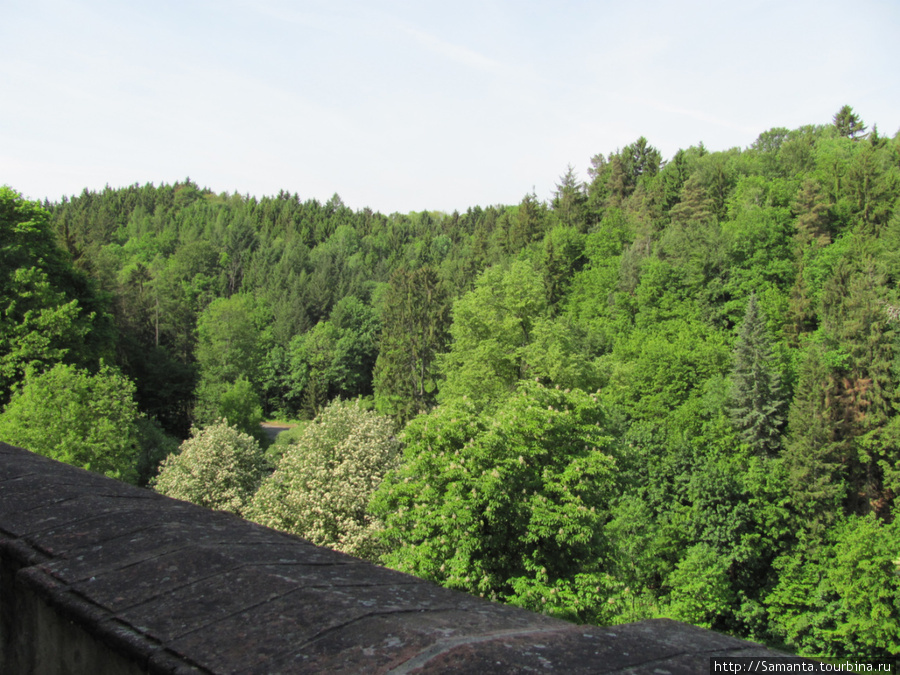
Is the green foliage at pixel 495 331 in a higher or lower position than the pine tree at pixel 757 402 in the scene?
higher

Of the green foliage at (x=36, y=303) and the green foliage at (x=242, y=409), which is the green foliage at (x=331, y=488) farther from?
the green foliage at (x=242, y=409)

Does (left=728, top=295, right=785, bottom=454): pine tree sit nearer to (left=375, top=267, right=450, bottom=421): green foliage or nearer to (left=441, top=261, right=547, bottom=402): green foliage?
(left=441, top=261, right=547, bottom=402): green foliage

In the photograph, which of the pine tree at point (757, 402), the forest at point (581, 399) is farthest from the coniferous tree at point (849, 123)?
the pine tree at point (757, 402)

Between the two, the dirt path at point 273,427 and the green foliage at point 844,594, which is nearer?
the green foliage at point 844,594

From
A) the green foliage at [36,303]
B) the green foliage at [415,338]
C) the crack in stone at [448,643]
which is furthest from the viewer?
the green foliage at [415,338]

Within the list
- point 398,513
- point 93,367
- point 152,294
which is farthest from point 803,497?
point 152,294

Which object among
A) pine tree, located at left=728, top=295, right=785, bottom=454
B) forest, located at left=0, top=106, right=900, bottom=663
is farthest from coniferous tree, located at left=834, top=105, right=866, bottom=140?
pine tree, located at left=728, top=295, right=785, bottom=454

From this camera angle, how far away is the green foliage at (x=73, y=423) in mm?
22562

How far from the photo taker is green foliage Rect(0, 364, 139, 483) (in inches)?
888

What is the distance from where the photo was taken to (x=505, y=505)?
15.0m

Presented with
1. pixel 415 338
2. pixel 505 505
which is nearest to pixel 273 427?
pixel 415 338

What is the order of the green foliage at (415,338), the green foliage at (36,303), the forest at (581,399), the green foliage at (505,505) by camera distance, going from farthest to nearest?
the green foliage at (415,338), the green foliage at (36,303), the forest at (581,399), the green foliage at (505,505)

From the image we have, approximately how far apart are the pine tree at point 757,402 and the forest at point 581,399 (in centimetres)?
20

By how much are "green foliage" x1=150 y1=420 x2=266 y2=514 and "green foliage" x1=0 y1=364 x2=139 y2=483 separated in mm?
2040
